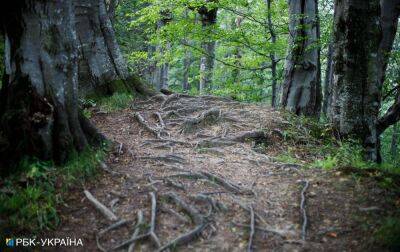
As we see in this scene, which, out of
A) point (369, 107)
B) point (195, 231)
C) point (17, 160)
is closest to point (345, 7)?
point (369, 107)

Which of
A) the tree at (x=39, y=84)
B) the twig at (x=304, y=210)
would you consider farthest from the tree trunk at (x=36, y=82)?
the twig at (x=304, y=210)

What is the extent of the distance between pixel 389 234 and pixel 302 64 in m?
7.29

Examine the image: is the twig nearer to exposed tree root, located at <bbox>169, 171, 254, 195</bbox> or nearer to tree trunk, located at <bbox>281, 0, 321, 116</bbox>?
exposed tree root, located at <bbox>169, 171, 254, 195</bbox>

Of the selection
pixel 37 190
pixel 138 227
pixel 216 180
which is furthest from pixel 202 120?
pixel 37 190

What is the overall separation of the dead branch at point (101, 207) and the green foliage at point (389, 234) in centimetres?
334

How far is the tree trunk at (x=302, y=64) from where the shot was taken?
1061 centimetres

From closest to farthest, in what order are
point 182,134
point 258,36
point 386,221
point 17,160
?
point 386,221
point 17,160
point 182,134
point 258,36

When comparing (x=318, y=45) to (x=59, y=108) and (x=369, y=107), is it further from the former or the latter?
(x=59, y=108)

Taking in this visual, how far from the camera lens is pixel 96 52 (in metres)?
10.2

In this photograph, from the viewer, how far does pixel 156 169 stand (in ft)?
21.0

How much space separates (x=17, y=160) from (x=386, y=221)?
5.20 meters

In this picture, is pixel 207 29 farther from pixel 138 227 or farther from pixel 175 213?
pixel 138 227

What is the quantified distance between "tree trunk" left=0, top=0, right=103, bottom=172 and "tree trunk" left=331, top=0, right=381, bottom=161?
5286 mm

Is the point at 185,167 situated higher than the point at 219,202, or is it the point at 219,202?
the point at 185,167
